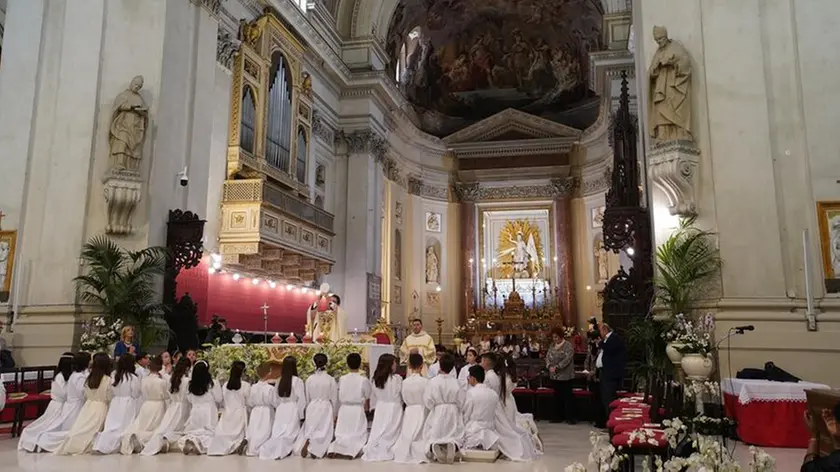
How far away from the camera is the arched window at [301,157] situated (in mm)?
18141

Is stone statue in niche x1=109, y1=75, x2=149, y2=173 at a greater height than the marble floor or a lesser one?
greater

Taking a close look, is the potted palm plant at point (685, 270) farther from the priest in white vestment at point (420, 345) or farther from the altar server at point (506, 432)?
the priest in white vestment at point (420, 345)

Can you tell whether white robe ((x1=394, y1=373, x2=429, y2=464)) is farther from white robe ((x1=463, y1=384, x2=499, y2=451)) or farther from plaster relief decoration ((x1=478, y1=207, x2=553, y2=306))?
plaster relief decoration ((x1=478, y1=207, x2=553, y2=306))

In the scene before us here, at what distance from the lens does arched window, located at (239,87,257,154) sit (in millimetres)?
15291

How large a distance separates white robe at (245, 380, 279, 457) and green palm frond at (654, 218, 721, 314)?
5369mm

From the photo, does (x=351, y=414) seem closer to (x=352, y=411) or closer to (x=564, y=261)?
(x=352, y=411)

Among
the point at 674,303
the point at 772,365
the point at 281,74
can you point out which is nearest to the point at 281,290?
the point at 281,74

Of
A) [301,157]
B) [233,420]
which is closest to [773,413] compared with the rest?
[233,420]

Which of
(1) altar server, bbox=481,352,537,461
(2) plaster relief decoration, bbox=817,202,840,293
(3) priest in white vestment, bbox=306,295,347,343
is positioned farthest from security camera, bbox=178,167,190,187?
(2) plaster relief decoration, bbox=817,202,840,293

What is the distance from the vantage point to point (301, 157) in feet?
60.4

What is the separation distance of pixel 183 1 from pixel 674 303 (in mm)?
10053

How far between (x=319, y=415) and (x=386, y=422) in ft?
2.64

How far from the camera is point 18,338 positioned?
11062mm

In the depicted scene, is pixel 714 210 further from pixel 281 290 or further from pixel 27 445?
pixel 281 290
